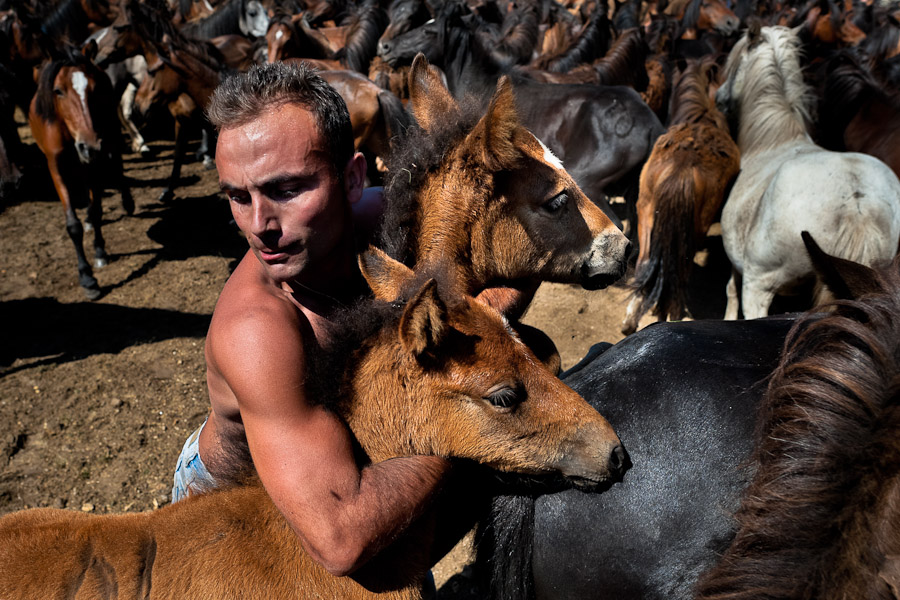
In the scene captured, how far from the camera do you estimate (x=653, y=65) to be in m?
Answer: 10.4

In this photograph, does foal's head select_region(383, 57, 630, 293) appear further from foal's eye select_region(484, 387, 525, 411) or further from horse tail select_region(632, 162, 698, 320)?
horse tail select_region(632, 162, 698, 320)

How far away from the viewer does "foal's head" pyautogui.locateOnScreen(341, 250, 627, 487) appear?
1710 millimetres

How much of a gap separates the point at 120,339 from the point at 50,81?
3489 millimetres

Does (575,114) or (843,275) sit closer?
(843,275)

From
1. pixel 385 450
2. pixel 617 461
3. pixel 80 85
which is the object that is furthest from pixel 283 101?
pixel 80 85

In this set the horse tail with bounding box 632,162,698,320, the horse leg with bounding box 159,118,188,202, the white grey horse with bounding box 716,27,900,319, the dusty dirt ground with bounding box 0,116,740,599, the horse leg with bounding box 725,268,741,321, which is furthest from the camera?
the horse leg with bounding box 159,118,188,202

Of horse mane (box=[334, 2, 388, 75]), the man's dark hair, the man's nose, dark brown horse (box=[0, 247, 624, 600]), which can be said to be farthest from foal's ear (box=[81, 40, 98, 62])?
dark brown horse (box=[0, 247, 624, 600])

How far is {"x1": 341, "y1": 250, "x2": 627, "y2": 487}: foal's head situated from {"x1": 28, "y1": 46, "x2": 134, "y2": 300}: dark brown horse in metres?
6.70

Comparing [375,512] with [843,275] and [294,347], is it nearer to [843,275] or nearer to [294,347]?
[294,347]

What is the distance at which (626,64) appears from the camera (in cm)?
983

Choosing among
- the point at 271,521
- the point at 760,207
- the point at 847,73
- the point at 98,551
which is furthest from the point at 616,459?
the point at 847,73

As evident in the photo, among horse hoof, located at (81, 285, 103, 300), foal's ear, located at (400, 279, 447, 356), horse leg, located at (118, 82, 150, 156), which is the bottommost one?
horse leg, located at (118, 82, 150, 156)

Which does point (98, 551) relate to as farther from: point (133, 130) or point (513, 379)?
point (133, 130)

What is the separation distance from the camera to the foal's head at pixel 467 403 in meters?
1.71
